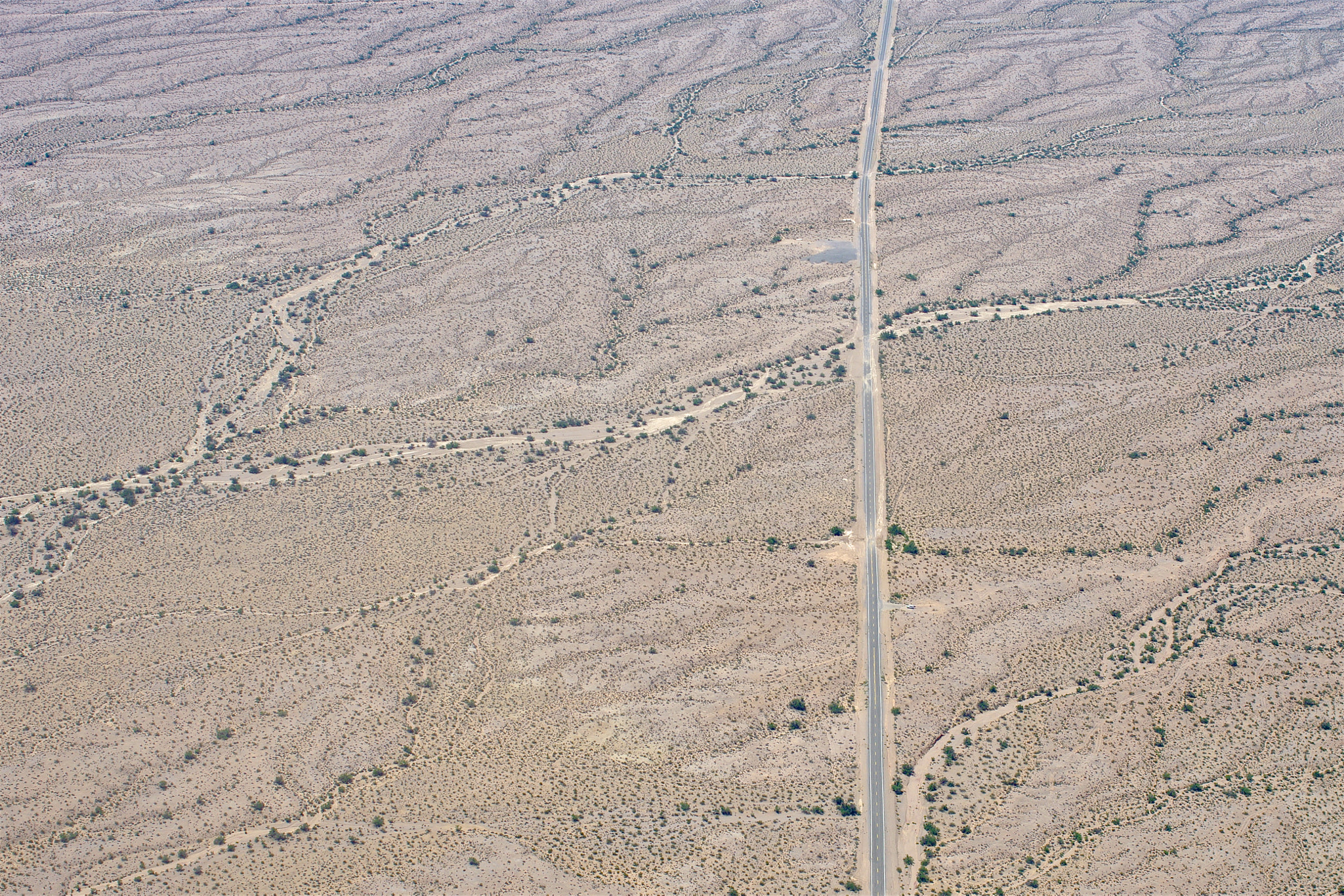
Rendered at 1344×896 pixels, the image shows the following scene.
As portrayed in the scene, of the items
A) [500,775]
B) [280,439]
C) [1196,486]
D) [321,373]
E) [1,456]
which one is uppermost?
[1196,486]

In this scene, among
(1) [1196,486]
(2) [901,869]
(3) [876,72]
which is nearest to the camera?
(2) [901,869]

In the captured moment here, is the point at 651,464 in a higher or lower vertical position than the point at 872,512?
lower

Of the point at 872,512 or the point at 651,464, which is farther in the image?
the point at 651,464

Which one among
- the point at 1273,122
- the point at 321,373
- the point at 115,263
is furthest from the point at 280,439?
the point at 1273,122

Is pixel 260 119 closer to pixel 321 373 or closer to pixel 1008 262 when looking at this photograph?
pixel 321 373

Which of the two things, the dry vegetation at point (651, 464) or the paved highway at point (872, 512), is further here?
the dry vegetation at point (651, 464)
